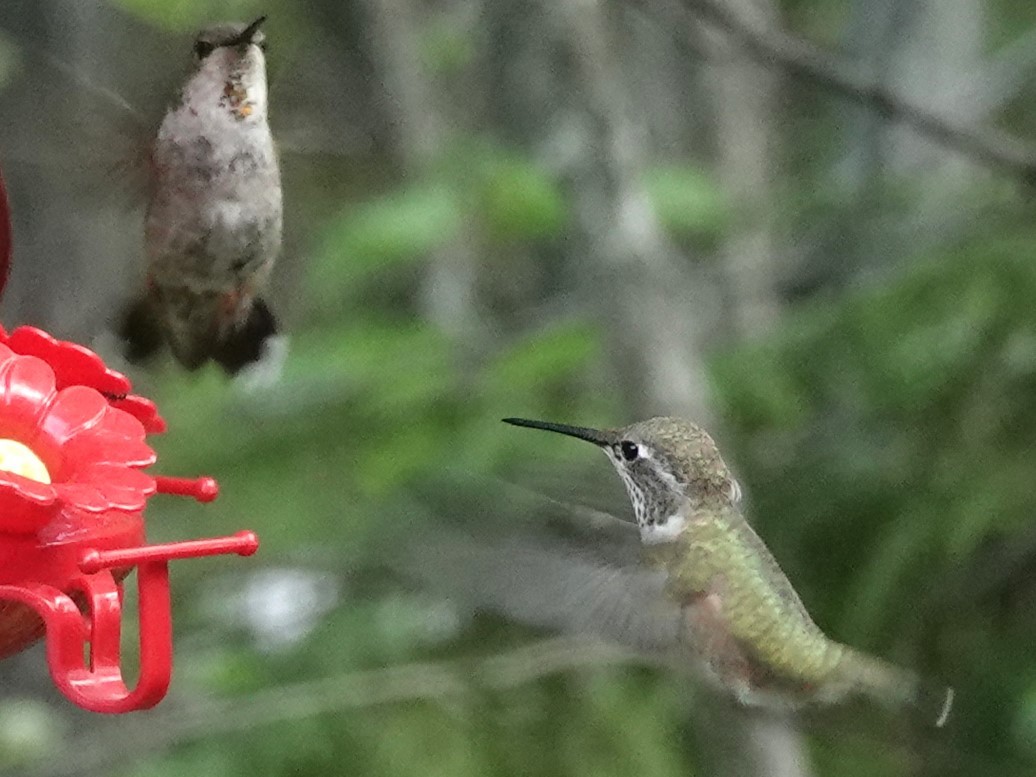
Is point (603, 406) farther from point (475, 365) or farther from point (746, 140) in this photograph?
point (746, 140)

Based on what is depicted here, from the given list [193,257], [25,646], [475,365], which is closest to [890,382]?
[475,365]

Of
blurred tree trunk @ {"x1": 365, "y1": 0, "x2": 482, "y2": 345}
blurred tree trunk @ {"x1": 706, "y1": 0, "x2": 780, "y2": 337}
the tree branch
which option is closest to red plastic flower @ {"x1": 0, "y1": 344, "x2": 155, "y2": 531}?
the tree branch

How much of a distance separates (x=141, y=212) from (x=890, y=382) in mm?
1343

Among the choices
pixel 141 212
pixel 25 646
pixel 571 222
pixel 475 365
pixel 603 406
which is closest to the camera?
pixel 25 646

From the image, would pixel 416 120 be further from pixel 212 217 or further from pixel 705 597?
pixel 705 597

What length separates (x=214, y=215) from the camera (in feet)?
5.25

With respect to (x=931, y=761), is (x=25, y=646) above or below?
above

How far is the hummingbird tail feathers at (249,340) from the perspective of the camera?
5.53 feet

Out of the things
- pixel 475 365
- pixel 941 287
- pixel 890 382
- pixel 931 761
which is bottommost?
pixel 931 761

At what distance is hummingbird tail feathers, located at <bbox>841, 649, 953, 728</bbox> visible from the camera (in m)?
1.59

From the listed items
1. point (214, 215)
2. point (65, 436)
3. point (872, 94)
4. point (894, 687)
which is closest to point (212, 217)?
point (214, 215)

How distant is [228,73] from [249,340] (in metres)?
0.32

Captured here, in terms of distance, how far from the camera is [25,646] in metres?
1.43

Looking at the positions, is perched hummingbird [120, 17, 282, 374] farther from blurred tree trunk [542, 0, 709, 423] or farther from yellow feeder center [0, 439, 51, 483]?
blurred tree trunk [542, 0, 709, 423]
